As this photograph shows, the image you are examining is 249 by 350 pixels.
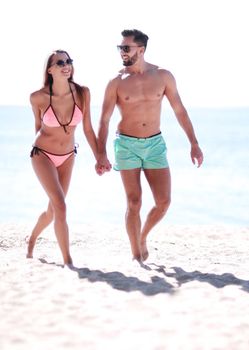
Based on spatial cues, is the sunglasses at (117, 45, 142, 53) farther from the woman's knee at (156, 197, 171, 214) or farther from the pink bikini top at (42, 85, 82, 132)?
the woman's knee at (156, 197, 171, 214)

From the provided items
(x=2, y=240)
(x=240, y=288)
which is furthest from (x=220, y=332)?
(x=2, y=240)

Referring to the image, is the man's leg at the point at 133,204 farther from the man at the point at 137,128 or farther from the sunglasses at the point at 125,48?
the sunglasses at the point at 125,48

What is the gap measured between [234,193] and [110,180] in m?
5.84

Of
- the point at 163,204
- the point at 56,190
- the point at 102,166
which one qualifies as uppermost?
the point at 102,166

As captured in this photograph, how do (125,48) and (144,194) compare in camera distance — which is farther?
(144,194)

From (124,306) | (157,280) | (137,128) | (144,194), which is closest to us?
(124,306)

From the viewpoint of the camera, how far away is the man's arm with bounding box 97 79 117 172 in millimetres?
6539

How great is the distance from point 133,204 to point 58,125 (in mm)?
1044

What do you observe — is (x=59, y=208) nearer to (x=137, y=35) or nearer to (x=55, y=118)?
(x=55, y=118)

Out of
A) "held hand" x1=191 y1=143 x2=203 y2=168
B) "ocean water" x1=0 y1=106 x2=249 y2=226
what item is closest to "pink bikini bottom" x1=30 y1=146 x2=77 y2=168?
"held hand" x1=191 y1=143 x2=203 y2=168

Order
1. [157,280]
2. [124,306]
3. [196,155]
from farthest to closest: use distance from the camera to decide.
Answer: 1. [196,155]
2. [157,280]
3. [124,306]

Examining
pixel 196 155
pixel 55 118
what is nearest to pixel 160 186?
pixel 196 155

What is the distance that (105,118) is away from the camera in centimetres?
661

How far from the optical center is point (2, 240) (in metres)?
10.1
